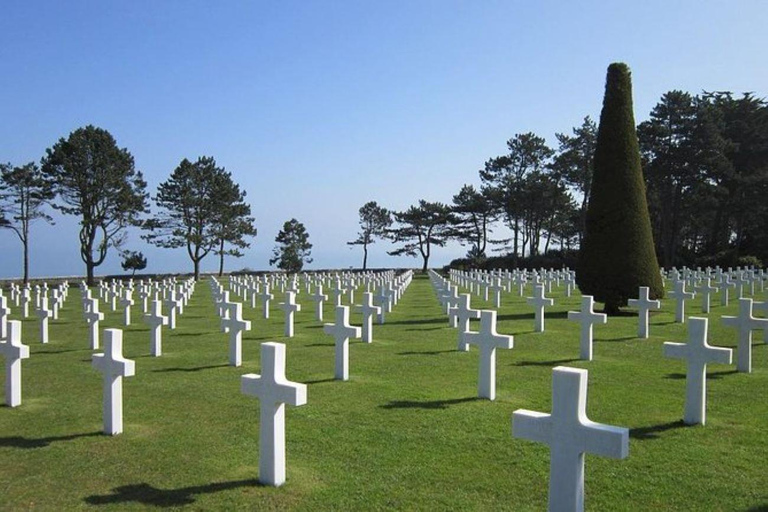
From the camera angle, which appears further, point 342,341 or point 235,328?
point 235,328

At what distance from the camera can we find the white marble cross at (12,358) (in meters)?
6.93

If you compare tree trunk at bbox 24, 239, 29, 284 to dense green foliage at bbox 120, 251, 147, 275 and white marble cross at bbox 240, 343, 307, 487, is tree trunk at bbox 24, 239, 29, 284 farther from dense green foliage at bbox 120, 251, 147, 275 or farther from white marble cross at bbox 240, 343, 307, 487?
white marble cross at bbox 240, 343, 307, 487

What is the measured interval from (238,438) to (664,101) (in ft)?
140

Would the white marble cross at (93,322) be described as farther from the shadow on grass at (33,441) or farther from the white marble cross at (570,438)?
the white marble cross at (570,438)

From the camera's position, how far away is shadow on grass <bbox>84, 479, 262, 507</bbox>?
436 cm

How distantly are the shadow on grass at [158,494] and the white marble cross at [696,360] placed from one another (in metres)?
4.22

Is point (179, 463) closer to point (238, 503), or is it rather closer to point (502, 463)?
point (238, 503)

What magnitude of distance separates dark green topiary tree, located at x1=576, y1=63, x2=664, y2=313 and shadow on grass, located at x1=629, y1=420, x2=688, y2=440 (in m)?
11.4

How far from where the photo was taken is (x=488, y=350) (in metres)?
7.46

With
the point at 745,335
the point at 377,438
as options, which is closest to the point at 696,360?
the point at 745,335

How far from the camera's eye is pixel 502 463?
16.6 feet

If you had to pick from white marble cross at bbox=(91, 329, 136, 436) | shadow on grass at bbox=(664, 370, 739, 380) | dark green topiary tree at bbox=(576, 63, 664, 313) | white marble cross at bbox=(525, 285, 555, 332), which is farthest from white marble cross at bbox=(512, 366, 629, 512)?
dark green topiary tree at bbox=(576, 63, 664, 313)

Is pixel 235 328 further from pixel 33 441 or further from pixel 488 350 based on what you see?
pixel 488 350

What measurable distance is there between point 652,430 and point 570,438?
2980mm
